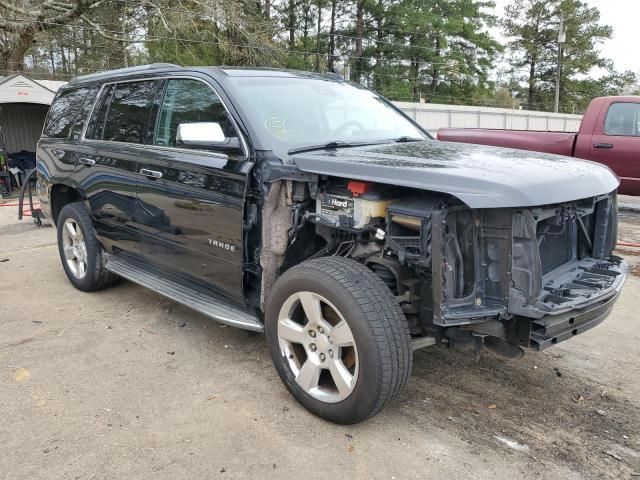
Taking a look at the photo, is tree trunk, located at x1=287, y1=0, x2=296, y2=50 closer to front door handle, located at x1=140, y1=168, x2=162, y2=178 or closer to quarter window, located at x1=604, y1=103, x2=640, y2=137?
quarter window, located at x1=604, y1=103, x2=640, y2=137

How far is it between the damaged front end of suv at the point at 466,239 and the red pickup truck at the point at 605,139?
523cm

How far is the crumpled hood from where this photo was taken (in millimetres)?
2432

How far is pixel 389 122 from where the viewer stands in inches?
169

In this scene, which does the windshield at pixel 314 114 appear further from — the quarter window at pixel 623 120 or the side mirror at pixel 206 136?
the quarter window at pixel 623 120

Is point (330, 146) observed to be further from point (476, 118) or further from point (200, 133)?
point (476, 118)

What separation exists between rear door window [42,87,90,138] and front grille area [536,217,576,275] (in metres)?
4.19

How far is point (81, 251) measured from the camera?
5191 millimetres

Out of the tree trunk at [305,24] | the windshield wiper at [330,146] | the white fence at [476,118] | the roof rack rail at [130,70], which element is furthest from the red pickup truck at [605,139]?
the tree trunk at [305,24]

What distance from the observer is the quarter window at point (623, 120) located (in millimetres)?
8008

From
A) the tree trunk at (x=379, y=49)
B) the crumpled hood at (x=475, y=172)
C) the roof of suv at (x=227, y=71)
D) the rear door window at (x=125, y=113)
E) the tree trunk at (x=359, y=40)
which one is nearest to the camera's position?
the crumpled hood at (x=475, y=172)

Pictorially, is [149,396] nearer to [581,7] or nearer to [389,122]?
[389,122]

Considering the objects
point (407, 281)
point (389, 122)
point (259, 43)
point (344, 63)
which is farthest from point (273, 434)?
point (344, 63)

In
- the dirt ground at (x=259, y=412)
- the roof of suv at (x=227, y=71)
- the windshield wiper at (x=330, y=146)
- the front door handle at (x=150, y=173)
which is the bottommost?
the dirt ground at (x=259, y=412)

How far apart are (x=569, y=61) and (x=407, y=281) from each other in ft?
171
